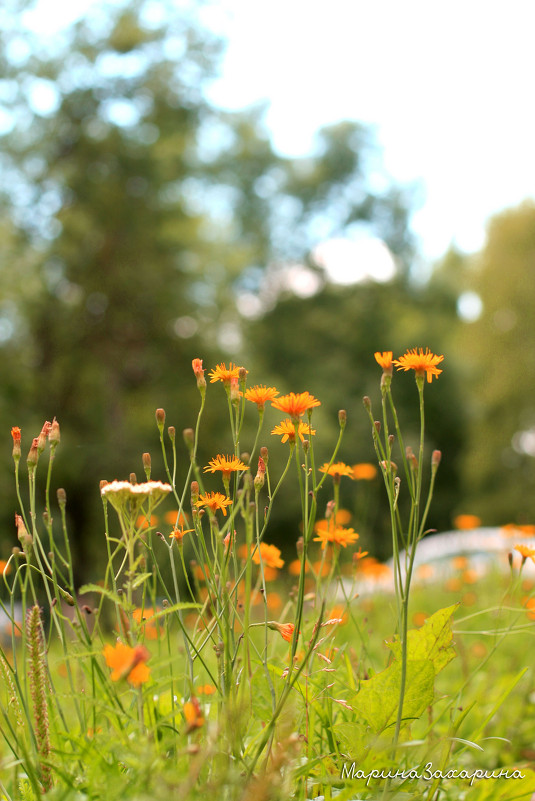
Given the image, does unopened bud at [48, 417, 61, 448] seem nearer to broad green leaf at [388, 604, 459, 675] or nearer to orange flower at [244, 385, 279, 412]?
orange flower at [244, 385, 279, 412]

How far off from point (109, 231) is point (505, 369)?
10.1 m

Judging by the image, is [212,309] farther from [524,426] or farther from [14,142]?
[524,426]

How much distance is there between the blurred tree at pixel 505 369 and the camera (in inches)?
673

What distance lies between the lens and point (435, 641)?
1338mm

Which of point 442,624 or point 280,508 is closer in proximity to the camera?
point 442,624

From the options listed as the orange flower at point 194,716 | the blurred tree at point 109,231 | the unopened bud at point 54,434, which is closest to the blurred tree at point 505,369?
the blurred tree at point 109,231

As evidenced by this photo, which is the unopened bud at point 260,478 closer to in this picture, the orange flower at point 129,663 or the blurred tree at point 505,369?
the orange flower at point 129,663

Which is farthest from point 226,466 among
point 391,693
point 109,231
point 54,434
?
point 109,231

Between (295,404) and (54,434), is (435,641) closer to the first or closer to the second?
(295,404)

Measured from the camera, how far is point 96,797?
1.02m

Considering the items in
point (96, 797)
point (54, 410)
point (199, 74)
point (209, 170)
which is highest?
point (199, 74)

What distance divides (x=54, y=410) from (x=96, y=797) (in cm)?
1112

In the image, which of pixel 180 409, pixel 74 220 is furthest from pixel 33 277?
pixel 180 409

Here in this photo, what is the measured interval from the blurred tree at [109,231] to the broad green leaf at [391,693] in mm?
9832
